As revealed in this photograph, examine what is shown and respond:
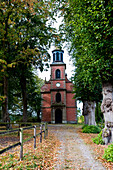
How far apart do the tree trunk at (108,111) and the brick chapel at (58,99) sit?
24.5 m

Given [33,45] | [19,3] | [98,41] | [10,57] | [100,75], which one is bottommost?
[100,75]

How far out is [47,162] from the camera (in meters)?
5.20

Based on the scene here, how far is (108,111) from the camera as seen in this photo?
866 centimetres

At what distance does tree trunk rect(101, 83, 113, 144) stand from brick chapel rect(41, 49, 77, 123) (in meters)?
24.5

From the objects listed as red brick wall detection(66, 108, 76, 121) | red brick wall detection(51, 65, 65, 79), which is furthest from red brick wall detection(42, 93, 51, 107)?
red brick wall detection(66, 108, 76, 121)

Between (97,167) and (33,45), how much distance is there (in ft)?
45.5

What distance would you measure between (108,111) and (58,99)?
86.1 feet

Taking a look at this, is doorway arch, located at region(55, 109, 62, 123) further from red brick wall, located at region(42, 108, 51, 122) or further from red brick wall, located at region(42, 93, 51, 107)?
red brick wall, located at region(42, 93, 51, 107)

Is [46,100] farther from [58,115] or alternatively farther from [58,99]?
[58,115]

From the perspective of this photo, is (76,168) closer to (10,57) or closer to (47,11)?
(10,57)

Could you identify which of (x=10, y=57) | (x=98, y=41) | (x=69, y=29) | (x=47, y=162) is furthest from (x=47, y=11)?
(x=47, y=162)

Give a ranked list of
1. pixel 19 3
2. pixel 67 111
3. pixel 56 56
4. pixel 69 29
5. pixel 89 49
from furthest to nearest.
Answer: pixel 56 56
pixel 67 111
pixel 69 29
pixel 19 3
pixel 89 49

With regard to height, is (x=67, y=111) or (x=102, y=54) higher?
(x=102, y=54)

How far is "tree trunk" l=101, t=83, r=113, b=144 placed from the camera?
8.36m
